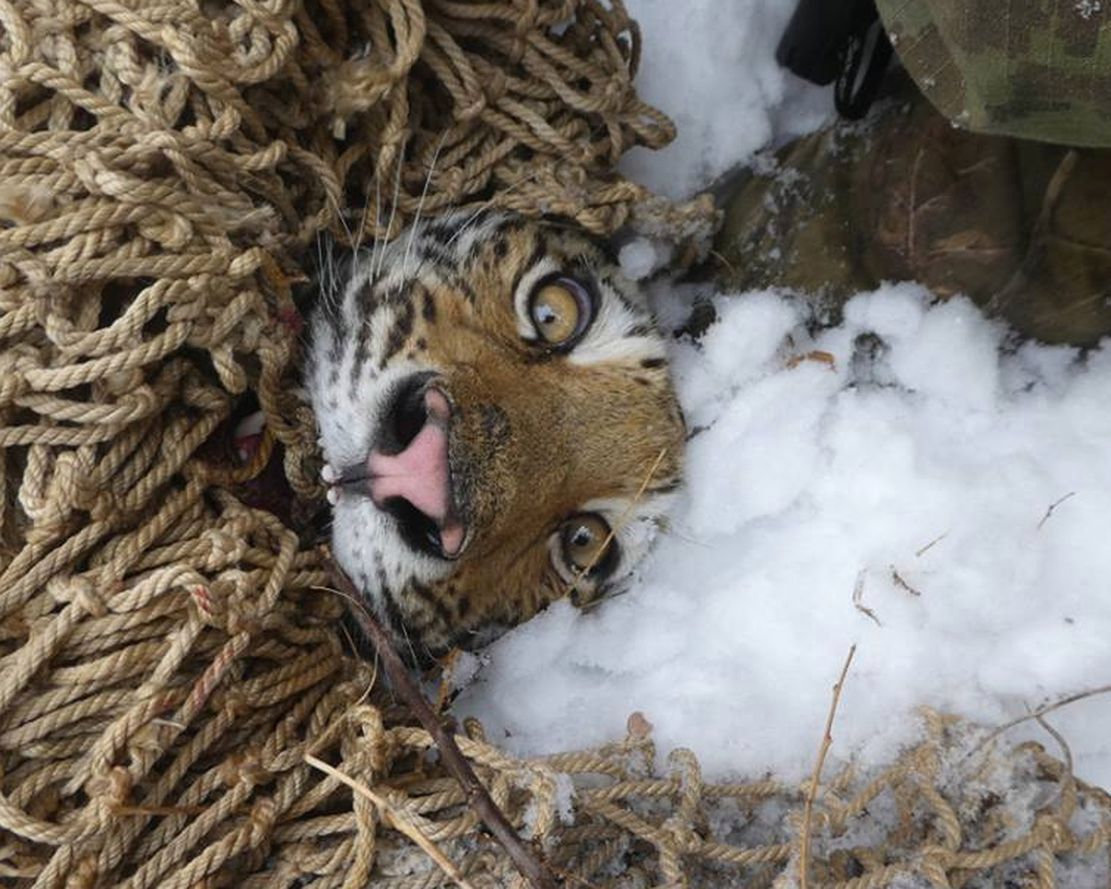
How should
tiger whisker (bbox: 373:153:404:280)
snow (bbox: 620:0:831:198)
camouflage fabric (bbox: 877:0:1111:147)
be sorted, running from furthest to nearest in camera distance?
snow (bbox: 620:0:831:198) → tiger whisker (bbox: 373:153:404:280) → camouflage fabric (bbox: 877:0:1111:147)

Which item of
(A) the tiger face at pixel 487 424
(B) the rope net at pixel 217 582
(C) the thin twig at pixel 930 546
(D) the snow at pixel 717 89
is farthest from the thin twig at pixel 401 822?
(D) the snow at pixel 717 89

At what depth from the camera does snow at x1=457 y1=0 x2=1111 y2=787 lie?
7.57 ft

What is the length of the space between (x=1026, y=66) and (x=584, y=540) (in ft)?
4.46

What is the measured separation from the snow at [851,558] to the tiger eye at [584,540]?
0.13m

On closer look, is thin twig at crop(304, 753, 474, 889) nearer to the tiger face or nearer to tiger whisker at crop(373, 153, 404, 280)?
the tiger face

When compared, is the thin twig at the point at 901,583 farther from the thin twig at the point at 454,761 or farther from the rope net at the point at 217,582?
the thin twig at the point at 454,761

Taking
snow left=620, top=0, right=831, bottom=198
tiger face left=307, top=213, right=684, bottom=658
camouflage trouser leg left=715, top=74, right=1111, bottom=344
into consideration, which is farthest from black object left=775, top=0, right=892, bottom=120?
tiger face left=307, top=213, right=684, bottom=658

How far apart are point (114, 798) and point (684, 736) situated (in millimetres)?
1164

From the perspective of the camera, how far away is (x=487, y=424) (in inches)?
86.9

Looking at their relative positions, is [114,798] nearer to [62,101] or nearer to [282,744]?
[282,744]

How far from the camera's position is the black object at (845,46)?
2.66 metres

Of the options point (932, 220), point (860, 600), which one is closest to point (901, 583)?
point (860, 600)

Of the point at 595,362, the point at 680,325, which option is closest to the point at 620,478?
the point at 595,362

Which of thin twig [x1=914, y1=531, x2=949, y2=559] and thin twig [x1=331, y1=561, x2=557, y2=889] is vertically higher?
thin twig [x1=914, y1=531, x2=949, y2=559]
